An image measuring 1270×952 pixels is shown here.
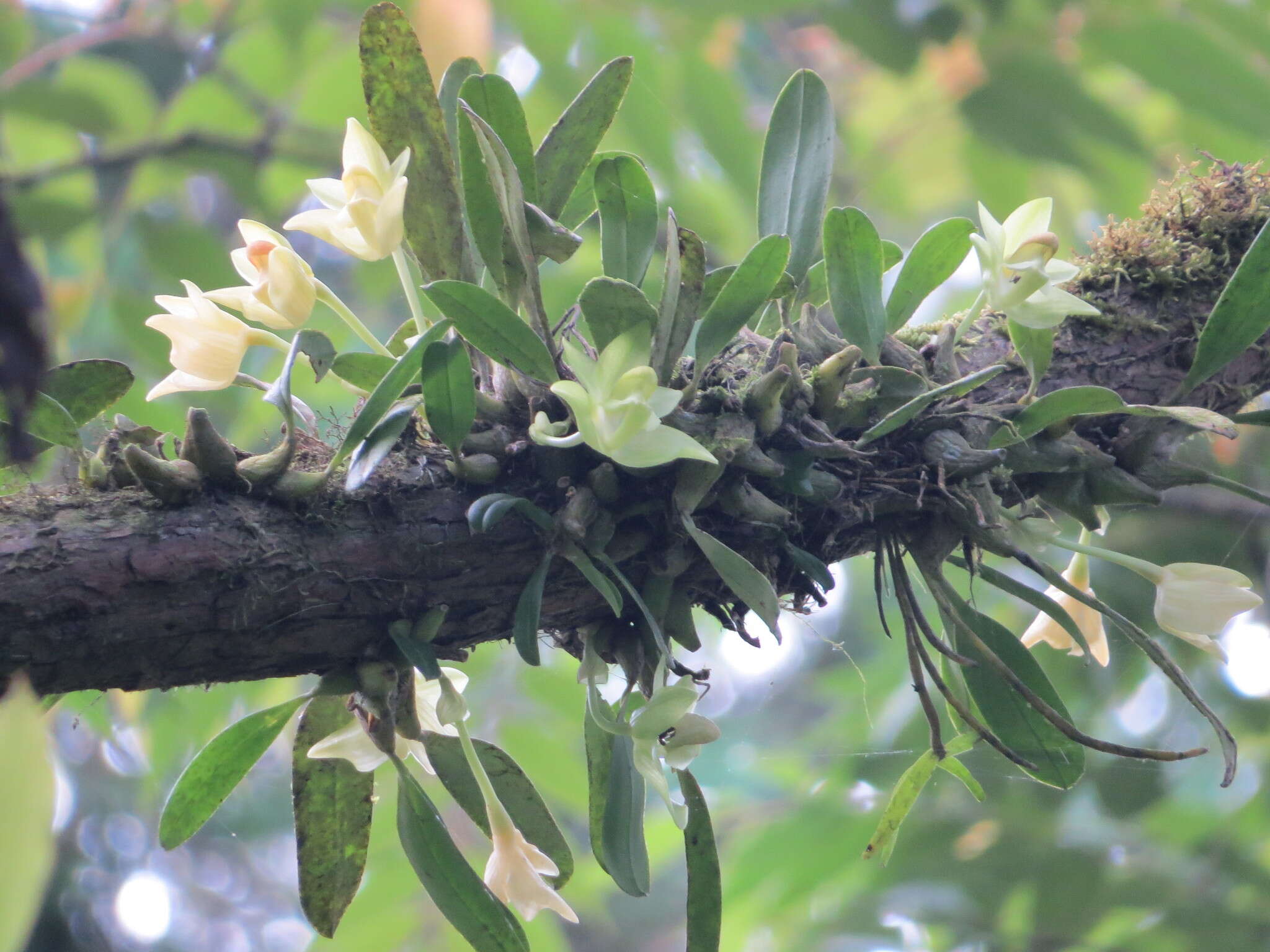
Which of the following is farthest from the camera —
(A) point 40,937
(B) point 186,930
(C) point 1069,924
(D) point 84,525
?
(B) point 186,930

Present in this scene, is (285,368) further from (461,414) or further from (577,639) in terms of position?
(577,639)

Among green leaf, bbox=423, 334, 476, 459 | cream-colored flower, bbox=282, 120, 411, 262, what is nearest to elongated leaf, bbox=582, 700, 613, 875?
green leaf, bbox=423, 334, 476, 459

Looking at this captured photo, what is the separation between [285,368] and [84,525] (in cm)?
13

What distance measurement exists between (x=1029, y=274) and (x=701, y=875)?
467 millimetres

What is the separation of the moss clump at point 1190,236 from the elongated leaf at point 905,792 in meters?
0.37

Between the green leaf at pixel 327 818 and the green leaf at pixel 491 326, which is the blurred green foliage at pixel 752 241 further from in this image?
the green leaf at pixel 491 326

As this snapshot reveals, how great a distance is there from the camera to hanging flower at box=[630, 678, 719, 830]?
0.56 meters

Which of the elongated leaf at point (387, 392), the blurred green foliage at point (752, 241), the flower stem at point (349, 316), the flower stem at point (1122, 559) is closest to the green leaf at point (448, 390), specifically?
the elongated leaf at point (387, 392)

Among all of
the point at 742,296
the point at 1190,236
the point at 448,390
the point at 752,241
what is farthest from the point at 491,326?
the point at 752,241

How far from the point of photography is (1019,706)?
711 millimetres

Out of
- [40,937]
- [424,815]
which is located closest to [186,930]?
[40,937]

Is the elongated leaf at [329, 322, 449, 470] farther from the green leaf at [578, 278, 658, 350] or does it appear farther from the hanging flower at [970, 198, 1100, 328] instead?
the hanging flower at [970, 198, 1100, 328]

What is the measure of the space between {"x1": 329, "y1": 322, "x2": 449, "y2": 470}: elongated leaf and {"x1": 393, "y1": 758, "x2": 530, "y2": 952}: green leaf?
22 centimetres

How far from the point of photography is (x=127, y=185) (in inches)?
55.7
